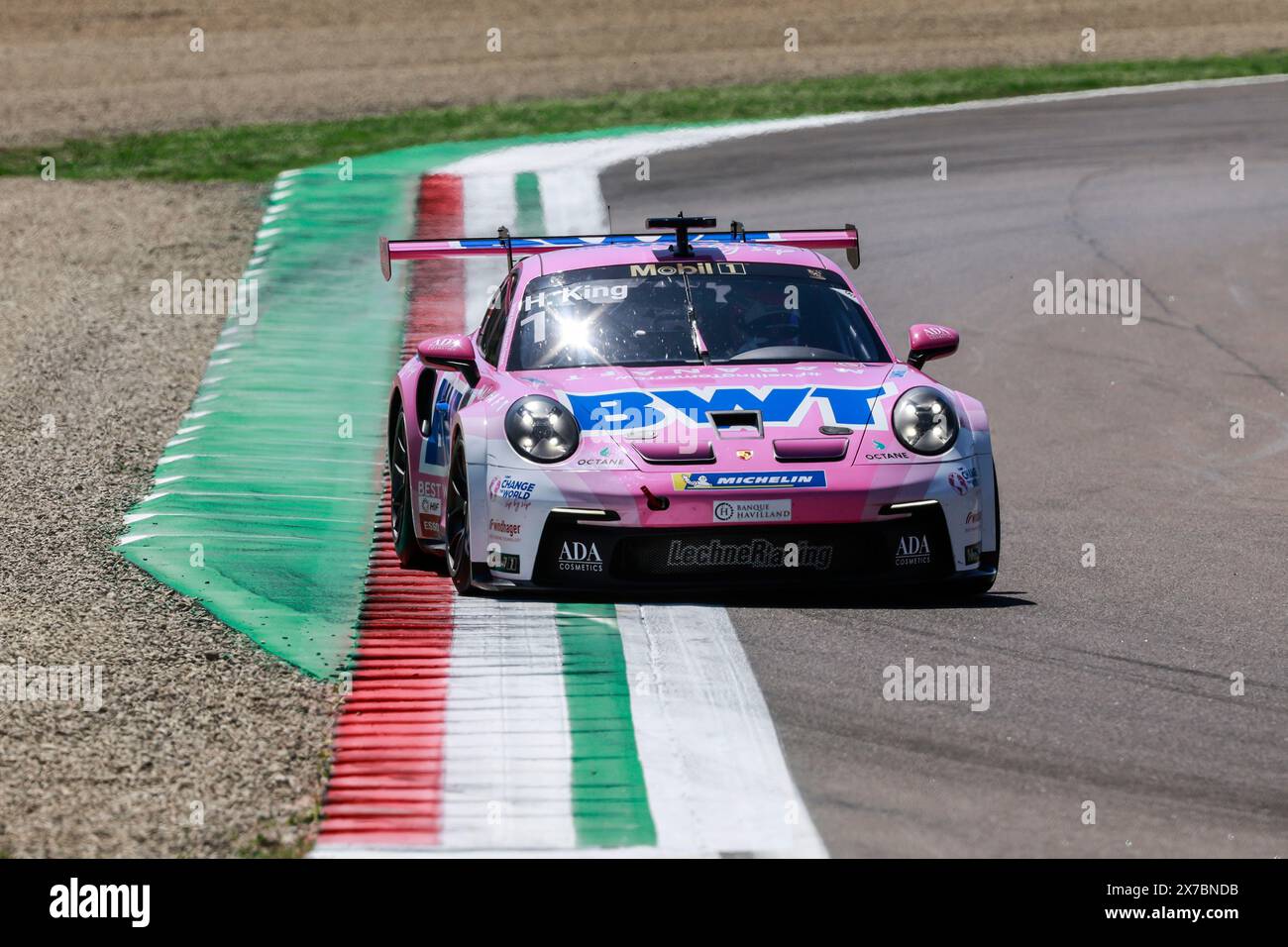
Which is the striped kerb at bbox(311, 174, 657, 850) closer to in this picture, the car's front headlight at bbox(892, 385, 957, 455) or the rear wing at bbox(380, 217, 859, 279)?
the car's front headlight at bbox(892, 385, 957, 455)

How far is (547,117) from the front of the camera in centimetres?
2417

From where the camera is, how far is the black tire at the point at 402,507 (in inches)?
344

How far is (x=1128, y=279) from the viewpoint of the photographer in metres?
15.7

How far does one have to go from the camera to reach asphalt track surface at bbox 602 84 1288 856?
5.41m

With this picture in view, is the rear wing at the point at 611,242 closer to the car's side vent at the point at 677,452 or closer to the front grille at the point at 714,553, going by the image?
the car's side vent at the point at 677,452

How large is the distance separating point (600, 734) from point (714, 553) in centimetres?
150

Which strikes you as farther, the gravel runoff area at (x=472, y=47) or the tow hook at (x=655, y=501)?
the gravel runoff area at (x=472, y=47)

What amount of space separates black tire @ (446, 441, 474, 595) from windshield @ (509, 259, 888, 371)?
0.63 metres

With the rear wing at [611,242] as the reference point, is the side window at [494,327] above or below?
below

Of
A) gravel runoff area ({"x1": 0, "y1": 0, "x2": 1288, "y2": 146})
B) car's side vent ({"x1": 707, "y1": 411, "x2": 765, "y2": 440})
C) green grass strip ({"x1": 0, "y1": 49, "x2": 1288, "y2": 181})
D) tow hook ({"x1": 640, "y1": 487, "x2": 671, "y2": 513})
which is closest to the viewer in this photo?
tow hook ({"x1": 640, "y1": 487, "x2": 671, "y2": 513})

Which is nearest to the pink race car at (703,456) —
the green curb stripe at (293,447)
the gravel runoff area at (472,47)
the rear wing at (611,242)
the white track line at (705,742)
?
the white track line at (705,742)

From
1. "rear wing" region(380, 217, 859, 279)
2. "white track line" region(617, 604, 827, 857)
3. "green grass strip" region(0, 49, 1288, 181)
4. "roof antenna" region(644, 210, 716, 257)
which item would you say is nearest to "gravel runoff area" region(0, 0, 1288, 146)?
"green grass strip" region(0, 49, 1288, 181)
